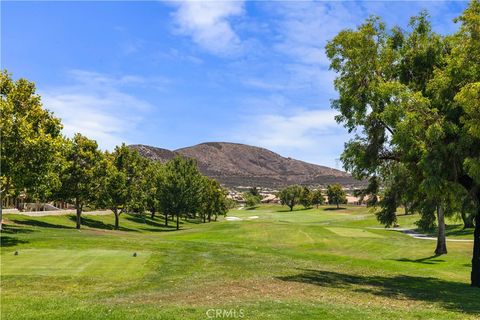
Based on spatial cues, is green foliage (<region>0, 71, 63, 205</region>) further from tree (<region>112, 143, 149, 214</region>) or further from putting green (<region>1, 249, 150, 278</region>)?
tree (<region>112, 143, 149, 214</region>)

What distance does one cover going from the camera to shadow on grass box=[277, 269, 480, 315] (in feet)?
64.2

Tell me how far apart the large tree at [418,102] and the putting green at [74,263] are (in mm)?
15277

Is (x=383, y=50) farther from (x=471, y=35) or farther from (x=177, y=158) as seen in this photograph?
(x=177, y=158)

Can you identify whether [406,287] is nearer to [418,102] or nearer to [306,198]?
[418,102]

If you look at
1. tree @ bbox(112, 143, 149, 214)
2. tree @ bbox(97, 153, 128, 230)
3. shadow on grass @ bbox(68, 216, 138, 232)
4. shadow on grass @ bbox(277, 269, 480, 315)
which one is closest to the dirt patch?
shadow on grass @ bbox(277, 269, 480, 315)

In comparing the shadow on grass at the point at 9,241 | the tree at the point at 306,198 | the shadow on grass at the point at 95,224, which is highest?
the tree at the point at 306,198

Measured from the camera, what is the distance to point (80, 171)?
207 ft

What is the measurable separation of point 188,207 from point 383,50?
231 ft

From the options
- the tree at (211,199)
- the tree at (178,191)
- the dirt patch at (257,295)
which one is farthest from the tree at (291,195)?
the dirt patch at (257,295)

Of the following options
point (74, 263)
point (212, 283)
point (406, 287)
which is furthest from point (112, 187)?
point (406, 287)

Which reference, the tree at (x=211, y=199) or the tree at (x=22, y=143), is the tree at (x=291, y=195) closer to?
the tree at (x=211, y=199)

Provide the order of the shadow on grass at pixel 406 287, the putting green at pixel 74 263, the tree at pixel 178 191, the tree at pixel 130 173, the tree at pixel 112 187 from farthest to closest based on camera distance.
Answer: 1. the tree at pixel 178 191
2. the tree at pixel 130 173
3. the tree at pixel 112 187
4. the putting green at pixel 74 263
5. the shadow on grass at pixel 406 287

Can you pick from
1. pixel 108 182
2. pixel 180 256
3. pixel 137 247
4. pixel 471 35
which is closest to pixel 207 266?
pixel 180 256

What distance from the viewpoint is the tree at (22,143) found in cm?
3406
